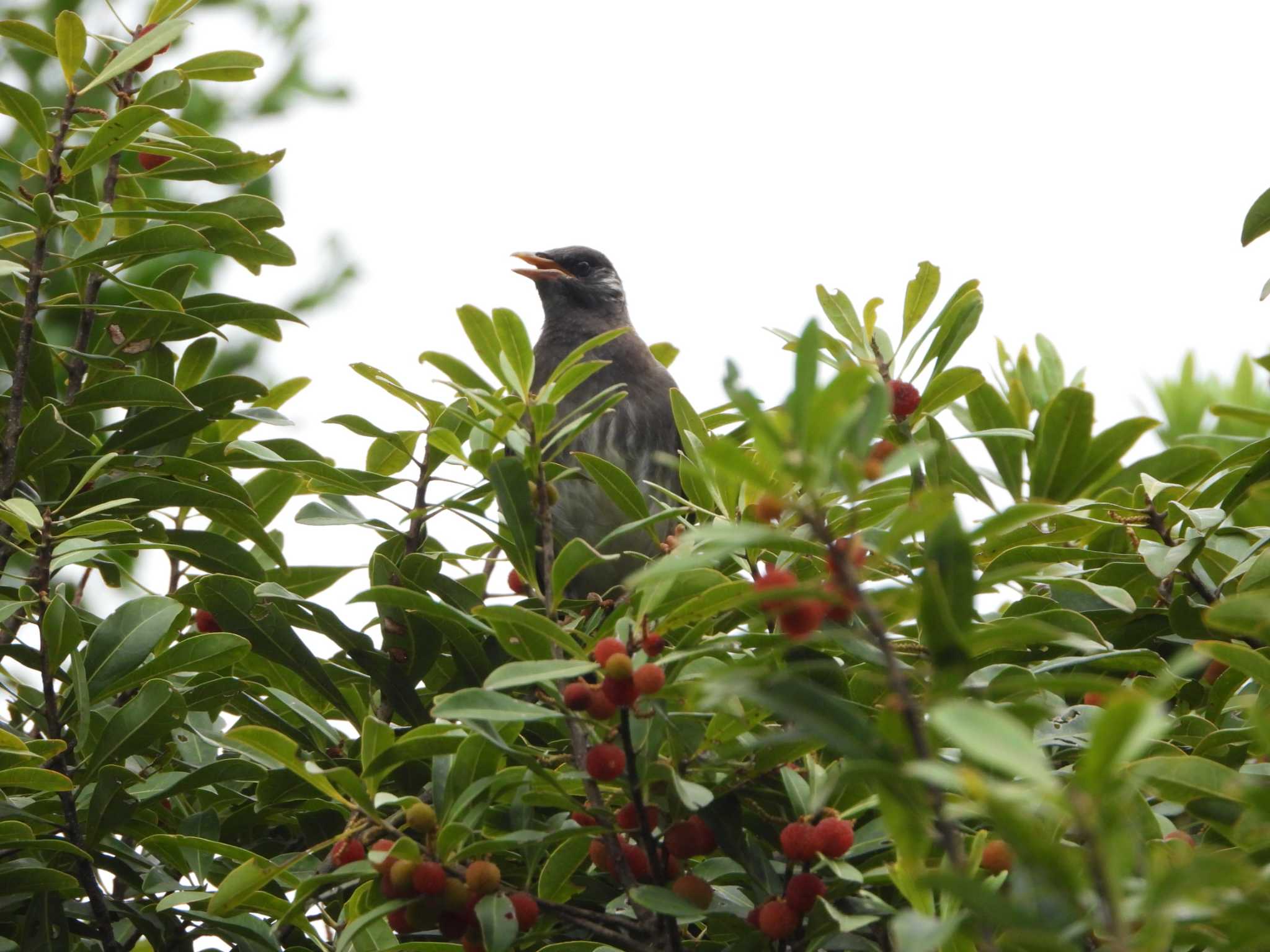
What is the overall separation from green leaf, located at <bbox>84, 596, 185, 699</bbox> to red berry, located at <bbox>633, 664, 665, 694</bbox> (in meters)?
0.76

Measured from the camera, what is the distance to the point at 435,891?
1230 millimetres

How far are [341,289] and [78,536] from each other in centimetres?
553

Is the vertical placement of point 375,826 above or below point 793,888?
above

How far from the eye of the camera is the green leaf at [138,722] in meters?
1.62

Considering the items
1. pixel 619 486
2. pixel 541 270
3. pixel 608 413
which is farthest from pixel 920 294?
pixel 541 270

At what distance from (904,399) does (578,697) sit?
89cm

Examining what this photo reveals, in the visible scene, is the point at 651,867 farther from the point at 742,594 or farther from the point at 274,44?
the point at 274,44

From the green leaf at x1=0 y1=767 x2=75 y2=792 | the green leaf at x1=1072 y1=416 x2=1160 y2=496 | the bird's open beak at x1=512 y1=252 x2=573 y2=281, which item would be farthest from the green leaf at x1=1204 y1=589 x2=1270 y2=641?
the bird's open beak at x1=512 y1=252 x2=573 y2=281

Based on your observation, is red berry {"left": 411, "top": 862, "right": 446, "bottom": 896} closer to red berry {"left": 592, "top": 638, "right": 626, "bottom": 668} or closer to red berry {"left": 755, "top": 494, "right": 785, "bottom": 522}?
red berry {"left": 592, "top": 638, "right": 626, "bottom": 668}

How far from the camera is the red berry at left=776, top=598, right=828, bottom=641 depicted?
0.98 metres

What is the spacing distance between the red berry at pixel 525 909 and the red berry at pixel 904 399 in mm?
948

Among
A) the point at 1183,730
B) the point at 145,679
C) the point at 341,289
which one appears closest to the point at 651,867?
the point at 1183,730

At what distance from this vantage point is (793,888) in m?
1.25

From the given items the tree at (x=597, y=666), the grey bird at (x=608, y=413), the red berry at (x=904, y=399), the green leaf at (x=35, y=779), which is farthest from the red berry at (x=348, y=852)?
the grey bird at (x=608, y=413)
